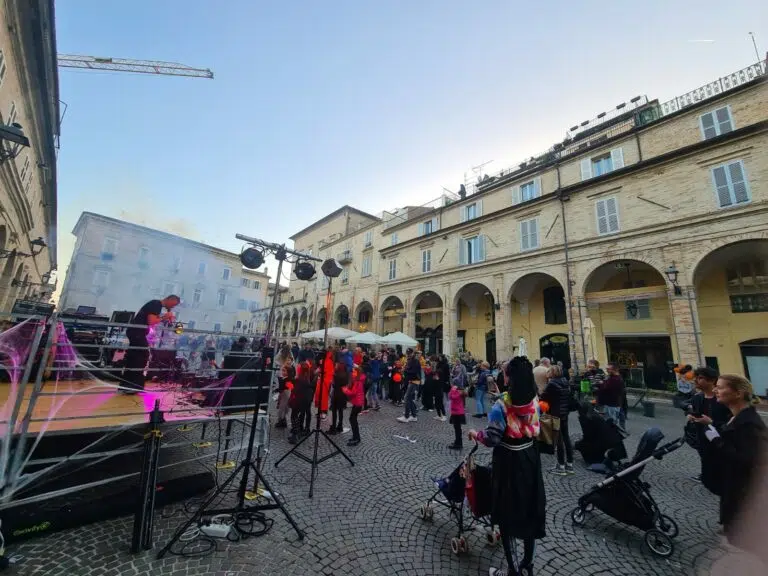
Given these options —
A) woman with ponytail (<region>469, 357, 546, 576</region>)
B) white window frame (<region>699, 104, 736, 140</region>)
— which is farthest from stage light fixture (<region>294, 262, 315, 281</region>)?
white window frame (<region>699, 104, 736, 140</region>)

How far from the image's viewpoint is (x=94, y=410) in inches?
A: 160

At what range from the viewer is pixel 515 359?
3084 millimetres

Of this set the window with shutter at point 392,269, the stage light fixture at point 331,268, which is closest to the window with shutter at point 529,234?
the window with shutter at point 392,269

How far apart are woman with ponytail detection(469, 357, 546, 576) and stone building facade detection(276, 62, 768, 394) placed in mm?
13193

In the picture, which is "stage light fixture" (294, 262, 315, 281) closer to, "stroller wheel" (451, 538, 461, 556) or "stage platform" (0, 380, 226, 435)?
"stage platform" (0, 380, 226, 435)

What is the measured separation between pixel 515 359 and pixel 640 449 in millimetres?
2390

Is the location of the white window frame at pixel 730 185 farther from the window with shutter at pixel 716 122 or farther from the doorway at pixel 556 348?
the doorway at pixel 556 348

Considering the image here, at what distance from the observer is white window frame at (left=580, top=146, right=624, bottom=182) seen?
16250 millimetres

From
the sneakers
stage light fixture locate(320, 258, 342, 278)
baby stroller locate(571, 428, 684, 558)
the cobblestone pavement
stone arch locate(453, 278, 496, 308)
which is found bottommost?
the cobblestone pavement

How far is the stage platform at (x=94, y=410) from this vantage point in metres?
3.22

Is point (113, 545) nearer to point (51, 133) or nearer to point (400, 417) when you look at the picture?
point (400, 417)

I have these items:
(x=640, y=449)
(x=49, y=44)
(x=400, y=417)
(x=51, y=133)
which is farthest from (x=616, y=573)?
(x=51, y=133)

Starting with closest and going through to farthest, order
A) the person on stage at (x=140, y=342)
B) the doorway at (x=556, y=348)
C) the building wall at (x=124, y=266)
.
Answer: the person on stage at (x=140, y=342)
the doorway at (x=556, y=348)
the building wall at (x=124, y=266)

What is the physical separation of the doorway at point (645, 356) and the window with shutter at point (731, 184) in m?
6.86
